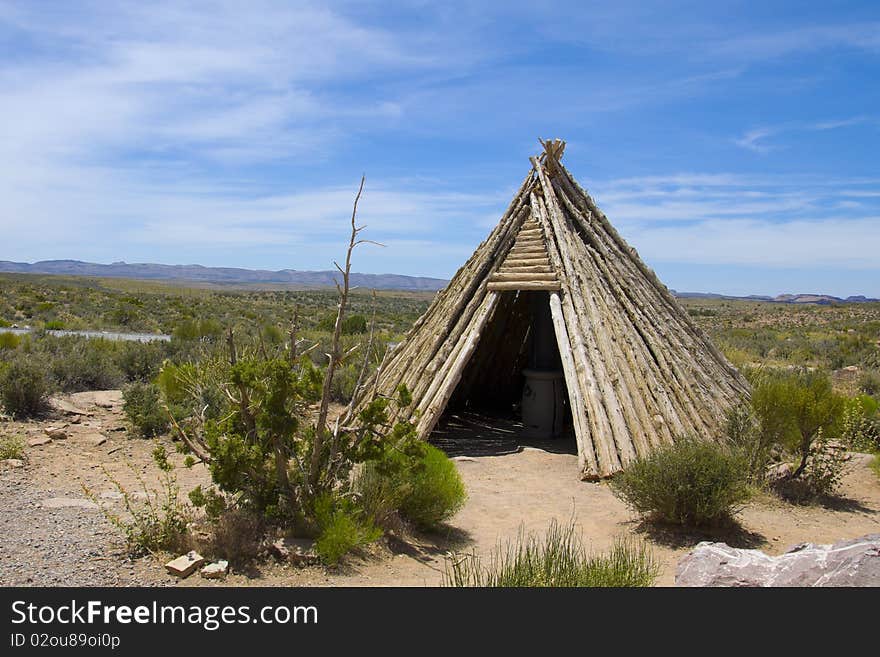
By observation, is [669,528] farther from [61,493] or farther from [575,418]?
[61,493]

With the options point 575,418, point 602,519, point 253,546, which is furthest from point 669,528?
point 253,546

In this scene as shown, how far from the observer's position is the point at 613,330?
7969mm

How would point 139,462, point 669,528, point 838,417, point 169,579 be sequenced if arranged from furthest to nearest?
point 139,462 → point 838,417 → point 669,528 → point 169,579

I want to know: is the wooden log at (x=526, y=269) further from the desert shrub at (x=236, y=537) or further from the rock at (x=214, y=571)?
the rock at (x=214, y=571)

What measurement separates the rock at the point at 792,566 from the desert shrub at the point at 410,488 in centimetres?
194

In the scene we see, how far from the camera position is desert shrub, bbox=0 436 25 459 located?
6578 millimetres

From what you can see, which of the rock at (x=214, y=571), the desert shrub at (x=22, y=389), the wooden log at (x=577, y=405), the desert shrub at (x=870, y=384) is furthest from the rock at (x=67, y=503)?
the desert shrub at (x=870, y=384)

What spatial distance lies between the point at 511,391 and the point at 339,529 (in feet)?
25.1

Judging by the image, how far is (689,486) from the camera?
17.6 feet

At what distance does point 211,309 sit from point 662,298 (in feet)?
88.9

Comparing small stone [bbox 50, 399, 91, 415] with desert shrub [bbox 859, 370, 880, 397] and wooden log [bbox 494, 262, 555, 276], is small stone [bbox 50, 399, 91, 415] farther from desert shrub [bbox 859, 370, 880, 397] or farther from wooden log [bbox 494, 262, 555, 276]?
desert shrub [bbox 859, 370, 880, 397]

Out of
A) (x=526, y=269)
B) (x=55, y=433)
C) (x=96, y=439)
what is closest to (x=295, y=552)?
(x=96, y=439)

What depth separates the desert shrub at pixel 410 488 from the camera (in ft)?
16.6

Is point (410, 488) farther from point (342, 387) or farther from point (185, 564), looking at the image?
point (342, 387)
